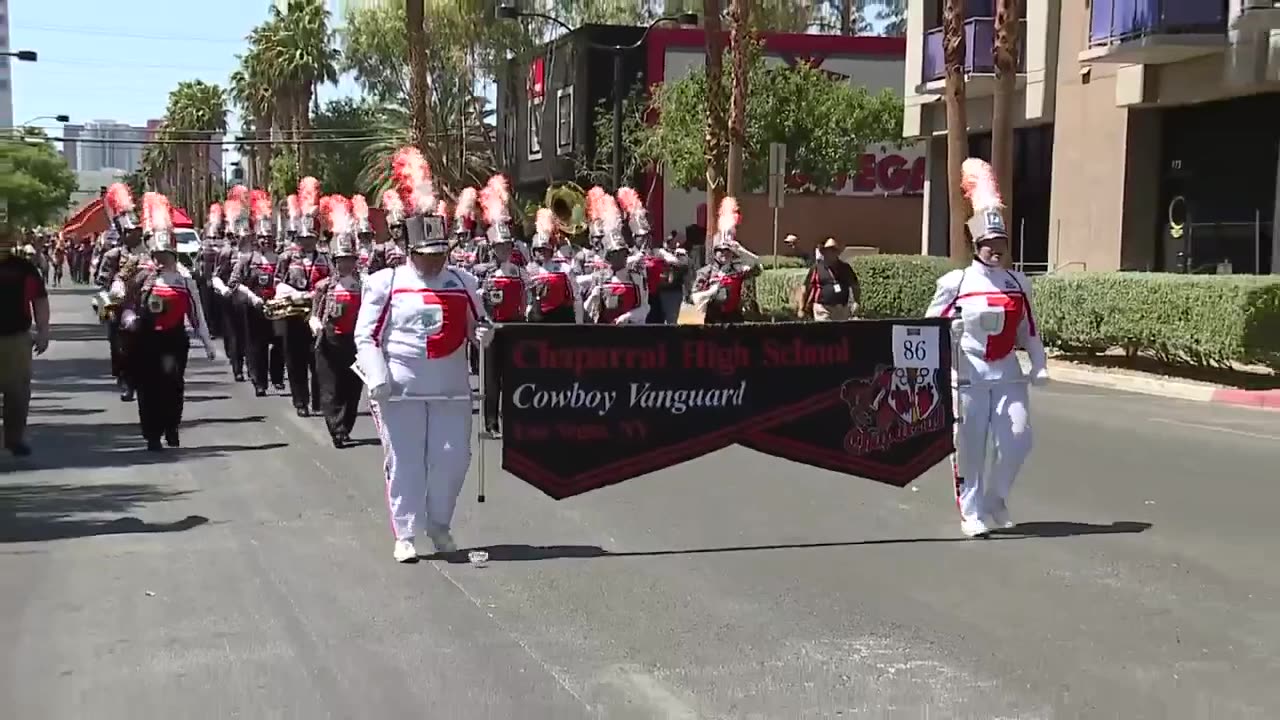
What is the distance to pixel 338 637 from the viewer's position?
22.0 ft

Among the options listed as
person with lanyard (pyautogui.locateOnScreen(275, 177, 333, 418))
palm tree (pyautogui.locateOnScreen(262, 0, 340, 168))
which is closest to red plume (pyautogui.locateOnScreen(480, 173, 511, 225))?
person with lanyard (pyautogui.locateOnScreen(275, 177, 333, 418))

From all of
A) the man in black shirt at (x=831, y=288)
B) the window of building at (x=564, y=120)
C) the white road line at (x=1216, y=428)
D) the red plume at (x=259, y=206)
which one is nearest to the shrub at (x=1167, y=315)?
the white road line at (x=1216, y=428)

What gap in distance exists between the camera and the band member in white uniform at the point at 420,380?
816cm

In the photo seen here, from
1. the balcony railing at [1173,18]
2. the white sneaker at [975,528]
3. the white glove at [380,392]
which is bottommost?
the white sneaker at [975,528]

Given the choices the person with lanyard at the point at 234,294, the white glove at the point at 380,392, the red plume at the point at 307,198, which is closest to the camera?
the white glove at the point at 380,392

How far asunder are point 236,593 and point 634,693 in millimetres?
2530

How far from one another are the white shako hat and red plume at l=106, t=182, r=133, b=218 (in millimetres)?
12706

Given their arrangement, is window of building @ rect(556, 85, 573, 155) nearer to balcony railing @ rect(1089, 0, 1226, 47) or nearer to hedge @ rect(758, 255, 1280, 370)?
hedge @ rect(758, 255, 1280, 370)

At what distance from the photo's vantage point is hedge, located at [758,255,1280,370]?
17406mm

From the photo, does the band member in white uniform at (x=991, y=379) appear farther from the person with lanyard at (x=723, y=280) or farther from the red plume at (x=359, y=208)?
the red plume at (x=359, y=208)

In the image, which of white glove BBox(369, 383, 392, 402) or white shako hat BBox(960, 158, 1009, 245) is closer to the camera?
white glove BBox(369, 383, 392, 402)

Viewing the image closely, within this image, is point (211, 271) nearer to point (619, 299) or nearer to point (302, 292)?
point (302, 292)

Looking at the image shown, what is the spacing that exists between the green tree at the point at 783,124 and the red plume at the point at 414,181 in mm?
26784

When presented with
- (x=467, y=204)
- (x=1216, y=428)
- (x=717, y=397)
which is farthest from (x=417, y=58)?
(x=717, y=397)
